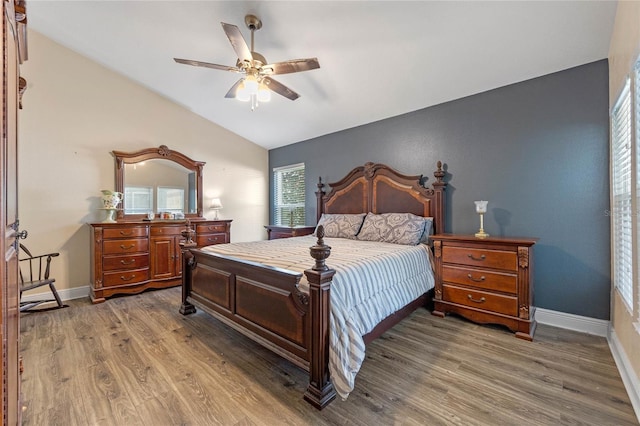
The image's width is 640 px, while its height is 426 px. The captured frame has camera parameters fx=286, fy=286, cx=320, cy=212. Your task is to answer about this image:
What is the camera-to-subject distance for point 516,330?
259cm

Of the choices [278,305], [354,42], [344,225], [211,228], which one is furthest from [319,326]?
[211,228]

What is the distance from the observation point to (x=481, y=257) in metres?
2.78

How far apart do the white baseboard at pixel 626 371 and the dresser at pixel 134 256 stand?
14.1 ft

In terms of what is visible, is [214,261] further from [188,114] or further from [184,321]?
[188,114]

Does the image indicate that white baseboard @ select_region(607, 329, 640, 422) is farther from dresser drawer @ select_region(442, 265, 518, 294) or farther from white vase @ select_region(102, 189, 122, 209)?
white vase @ select_region(102, 189, 122, 209)

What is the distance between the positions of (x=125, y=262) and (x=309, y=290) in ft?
10.7

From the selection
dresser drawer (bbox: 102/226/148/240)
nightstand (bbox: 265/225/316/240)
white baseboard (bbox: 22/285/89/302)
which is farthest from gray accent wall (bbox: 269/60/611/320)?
white baseboard (bbox: 22/285/89/302)

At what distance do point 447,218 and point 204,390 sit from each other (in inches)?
121

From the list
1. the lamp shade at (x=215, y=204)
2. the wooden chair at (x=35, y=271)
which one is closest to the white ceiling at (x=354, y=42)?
the lamp shade at (x=215, y=204)

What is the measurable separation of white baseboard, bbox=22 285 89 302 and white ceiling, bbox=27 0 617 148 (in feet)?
10.1

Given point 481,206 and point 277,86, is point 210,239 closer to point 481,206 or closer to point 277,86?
point 277,86

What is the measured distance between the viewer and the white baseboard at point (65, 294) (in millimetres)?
3525

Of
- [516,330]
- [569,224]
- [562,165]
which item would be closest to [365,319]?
[516,330]

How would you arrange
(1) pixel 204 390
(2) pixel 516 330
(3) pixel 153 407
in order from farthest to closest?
(2) pixel 516 330, (1) pixel 204 390, (3) pixel 153 407
